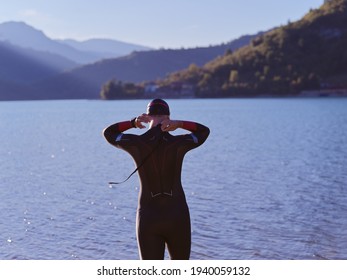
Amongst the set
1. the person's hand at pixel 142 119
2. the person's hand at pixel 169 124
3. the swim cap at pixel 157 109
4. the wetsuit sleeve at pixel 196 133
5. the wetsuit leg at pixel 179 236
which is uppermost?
the swim cap at pixel 157 109

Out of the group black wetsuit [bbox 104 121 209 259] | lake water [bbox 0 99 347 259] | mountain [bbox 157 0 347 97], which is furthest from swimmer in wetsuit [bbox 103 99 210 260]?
mountain [bbox 157 0 347 97]

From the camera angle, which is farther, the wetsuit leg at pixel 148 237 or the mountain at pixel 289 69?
the mountain at pixel 289 69

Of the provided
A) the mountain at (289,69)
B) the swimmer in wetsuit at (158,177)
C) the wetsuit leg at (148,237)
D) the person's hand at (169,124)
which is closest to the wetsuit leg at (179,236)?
the swimmer in wetsuit at (158,177)

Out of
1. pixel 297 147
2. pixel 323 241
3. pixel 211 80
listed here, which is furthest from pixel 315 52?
pixel 323 241

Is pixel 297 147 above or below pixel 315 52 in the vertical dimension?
below

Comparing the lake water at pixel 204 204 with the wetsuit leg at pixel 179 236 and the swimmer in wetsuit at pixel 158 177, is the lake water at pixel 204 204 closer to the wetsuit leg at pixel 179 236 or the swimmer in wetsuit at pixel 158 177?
the wetsuit leg at pixel 179 236

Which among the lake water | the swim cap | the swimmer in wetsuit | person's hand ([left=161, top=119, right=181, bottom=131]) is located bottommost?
the lake water

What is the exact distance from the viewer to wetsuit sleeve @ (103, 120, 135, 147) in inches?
243

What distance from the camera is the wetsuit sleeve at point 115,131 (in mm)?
6164

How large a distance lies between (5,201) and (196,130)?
1521cm

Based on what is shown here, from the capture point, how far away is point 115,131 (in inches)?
245

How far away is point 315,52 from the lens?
195375mm

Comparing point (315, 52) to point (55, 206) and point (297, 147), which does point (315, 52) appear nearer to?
point (297, 147)

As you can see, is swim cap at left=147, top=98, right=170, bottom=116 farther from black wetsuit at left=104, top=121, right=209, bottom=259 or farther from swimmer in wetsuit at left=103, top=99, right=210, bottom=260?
black wetsuit at left=104, top=121, right=209, bottom=259
